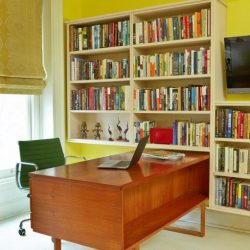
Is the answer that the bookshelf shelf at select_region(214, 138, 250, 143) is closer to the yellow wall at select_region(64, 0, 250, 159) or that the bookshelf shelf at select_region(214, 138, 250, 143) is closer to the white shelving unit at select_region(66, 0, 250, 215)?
the white shelving unit at select_region(66, 0, 250, 215)

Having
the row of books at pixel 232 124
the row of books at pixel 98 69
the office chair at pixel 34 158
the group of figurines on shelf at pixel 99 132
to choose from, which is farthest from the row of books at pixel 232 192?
the office chair at pixel 34 158

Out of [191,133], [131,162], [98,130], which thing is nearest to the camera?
[131,162]

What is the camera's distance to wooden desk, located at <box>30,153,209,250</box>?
216 centimetres

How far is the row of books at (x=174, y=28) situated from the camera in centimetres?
333

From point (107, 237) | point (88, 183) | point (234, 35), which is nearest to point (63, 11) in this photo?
point (234, 35)

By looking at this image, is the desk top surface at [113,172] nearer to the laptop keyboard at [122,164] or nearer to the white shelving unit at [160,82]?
the laptop keyboard at [122,164]

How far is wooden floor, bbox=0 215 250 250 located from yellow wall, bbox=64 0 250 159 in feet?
3.90

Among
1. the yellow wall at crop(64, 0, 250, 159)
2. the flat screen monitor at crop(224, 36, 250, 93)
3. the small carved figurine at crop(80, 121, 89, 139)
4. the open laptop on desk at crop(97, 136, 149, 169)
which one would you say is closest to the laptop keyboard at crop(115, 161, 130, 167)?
the open laptop on desk at crop(97, 136, 149, 169)

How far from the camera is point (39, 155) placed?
11.7 feet

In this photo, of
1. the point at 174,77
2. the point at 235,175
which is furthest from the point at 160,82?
the point at 235,175

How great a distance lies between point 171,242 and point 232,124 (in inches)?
46.8

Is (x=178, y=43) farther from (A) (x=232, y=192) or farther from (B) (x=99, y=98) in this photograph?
(A) (x=232, y=192)

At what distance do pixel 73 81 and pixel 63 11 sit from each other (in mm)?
822

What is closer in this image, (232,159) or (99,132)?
(232,159)
